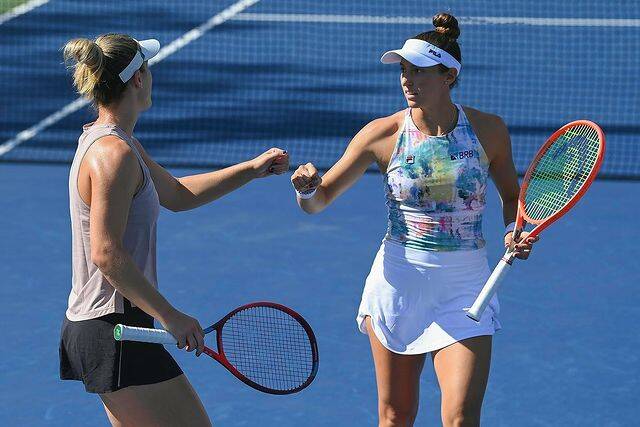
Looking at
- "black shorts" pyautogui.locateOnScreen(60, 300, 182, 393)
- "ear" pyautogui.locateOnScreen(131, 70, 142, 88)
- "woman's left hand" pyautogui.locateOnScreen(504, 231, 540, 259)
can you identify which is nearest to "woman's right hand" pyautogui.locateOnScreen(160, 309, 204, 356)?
"black shorts" pyautogui.locateOnScreen(60, 300, 182, 393)

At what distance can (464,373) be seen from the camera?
15.3 ft

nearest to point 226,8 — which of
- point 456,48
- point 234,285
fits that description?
point 234,285

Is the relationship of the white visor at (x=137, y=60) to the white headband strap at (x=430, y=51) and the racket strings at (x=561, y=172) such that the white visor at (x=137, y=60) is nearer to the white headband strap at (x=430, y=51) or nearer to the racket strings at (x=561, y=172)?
the white headband strap at (x=430, y=51)

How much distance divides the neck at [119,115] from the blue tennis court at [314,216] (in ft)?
7.50

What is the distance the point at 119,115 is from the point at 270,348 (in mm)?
1166

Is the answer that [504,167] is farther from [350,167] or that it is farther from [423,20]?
[423,20]

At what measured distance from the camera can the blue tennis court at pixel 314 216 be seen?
645cm

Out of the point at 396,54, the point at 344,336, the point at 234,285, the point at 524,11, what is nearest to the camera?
the point at 396,54

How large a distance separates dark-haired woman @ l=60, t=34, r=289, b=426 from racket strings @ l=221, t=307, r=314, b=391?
532 millimetres

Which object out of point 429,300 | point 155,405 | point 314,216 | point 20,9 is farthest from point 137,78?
point 20,9

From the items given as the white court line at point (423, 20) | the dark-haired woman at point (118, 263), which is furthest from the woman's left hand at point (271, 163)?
the white court line at point (423, 20)

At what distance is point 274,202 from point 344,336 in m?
2.91

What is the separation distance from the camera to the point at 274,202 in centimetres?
988

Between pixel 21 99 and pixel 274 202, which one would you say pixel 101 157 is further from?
pixel 21 99
